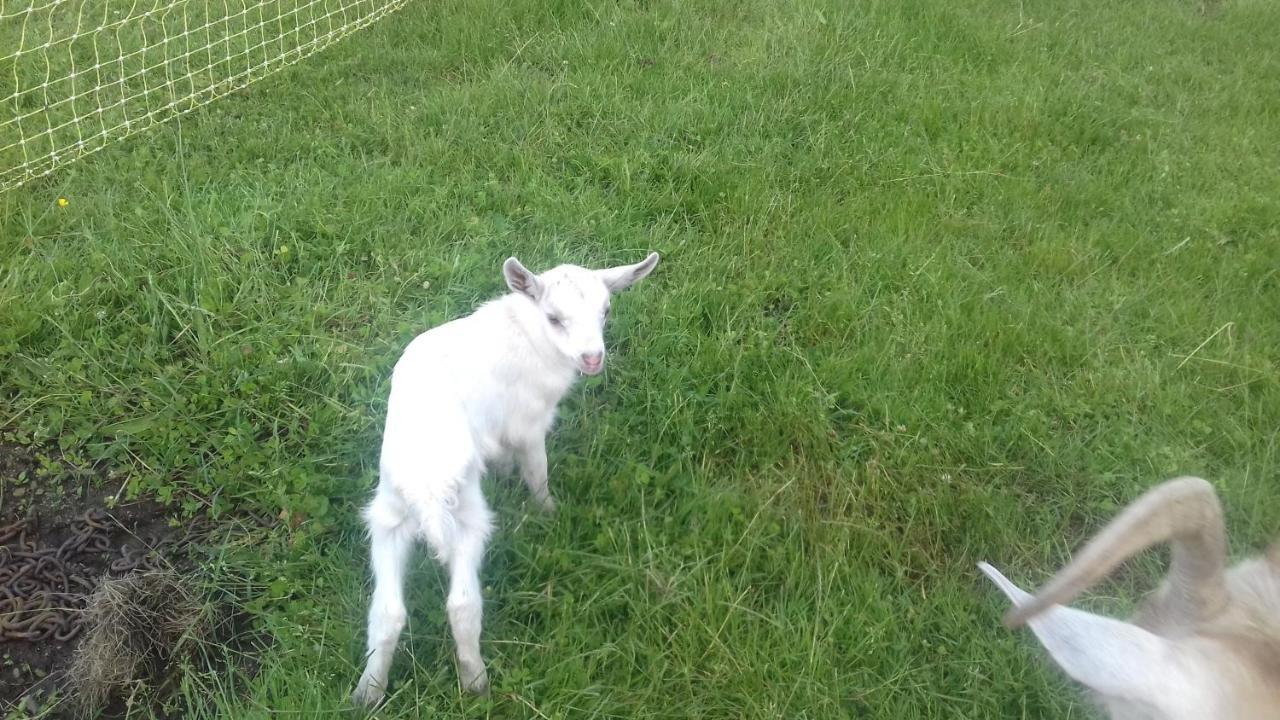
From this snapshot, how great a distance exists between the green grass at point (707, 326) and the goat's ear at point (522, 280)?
1.91ft

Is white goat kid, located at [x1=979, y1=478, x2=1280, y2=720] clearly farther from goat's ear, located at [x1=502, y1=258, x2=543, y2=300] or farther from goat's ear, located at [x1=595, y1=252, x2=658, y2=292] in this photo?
goat's ear, located at [x1=502, y1=258, x2=543, y2=300]

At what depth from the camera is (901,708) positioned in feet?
7.87

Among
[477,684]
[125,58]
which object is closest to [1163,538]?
[477,684]

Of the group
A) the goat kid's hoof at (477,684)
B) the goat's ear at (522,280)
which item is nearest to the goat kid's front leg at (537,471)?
the goat's ear at (522,280)

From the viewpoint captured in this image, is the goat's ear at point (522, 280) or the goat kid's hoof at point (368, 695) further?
the goat's ear at point (522, 280)

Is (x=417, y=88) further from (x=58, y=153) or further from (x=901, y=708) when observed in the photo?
(x=901, y=708)

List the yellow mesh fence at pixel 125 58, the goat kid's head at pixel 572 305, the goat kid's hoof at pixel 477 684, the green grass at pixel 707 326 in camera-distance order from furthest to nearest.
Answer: the yellow mesh fence at pixel 125 58 < the goat kid's head at pixel 572 305 < the green grass at pixel 707 326 < the goat kid's hoof at pixel 477 684

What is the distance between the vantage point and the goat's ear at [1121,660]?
182cm

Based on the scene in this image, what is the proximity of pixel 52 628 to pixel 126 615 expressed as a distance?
0.25 meters

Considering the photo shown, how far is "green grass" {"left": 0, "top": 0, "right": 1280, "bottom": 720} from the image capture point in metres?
2.54

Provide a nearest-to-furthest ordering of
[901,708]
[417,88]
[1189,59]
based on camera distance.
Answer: [901,708] < [417,88] < [1189,59]

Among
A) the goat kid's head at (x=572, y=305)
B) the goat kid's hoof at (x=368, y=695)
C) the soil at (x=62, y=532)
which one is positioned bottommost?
the soil at (x=62, y=532)

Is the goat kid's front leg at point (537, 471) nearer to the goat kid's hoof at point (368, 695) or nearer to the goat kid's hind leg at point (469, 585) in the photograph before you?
the goat kid's hind leg at point (469, 585)

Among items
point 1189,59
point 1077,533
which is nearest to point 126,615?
point 1077,533
